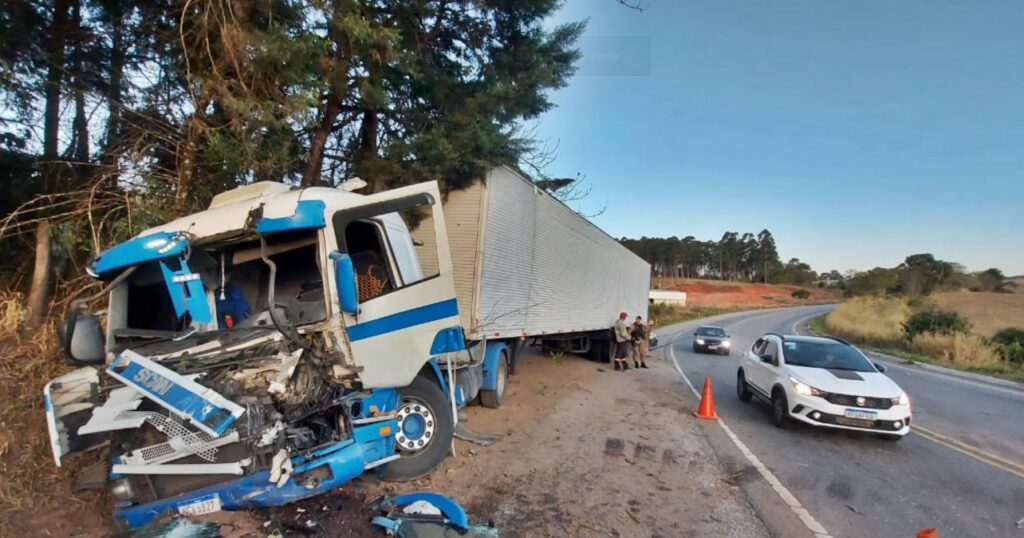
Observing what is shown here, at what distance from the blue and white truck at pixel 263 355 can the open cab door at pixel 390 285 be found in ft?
0.05

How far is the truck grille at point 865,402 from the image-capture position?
21.2 feet

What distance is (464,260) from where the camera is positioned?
6980 mm

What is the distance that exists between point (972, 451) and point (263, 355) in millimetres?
8758

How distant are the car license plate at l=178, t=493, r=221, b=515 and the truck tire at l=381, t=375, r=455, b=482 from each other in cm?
157

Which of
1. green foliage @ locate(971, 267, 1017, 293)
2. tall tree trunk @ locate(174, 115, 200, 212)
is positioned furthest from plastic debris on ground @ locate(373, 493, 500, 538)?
green foliage @ locate(971, 267, 1017, 293)

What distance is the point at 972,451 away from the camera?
263 inches

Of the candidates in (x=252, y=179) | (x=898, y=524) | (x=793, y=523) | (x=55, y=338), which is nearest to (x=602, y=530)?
(x=793, y=523)

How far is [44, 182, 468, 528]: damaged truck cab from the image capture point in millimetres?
3227

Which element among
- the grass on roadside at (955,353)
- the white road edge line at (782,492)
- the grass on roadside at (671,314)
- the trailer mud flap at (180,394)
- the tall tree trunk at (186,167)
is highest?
the tall tree trunk at (186,167)

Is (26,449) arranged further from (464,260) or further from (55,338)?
(464,260)

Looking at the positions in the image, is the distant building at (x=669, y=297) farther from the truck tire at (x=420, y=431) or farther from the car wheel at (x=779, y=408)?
the truck tire at (x=420, y=431)


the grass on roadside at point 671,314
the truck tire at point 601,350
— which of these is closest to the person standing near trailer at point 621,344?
the truck tire at point 601,350

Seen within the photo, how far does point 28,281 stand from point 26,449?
3.57 m

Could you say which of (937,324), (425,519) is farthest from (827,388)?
(937,324)
